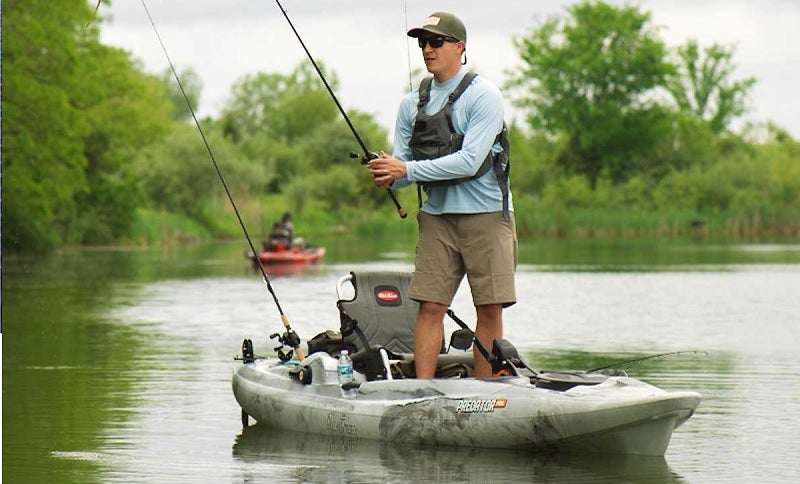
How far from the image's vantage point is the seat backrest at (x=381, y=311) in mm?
9492

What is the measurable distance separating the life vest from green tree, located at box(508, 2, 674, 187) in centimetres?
7521

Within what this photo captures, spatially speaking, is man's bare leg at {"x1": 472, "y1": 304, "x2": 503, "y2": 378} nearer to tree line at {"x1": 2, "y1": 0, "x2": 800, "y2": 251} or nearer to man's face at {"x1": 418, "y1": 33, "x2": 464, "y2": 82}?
man's face at {"x1": 418, "y1": 33, "x2": 464, "y2": 82}

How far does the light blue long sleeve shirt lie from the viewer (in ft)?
28.0

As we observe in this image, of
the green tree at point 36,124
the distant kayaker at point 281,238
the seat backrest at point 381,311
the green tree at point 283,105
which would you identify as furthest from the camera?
the green tree at point 283,105

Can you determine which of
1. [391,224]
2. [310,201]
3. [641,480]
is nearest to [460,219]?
[641,480]

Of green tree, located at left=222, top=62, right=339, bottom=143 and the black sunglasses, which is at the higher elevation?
green tree, located at left=222, top=62, right=339, bottom=143

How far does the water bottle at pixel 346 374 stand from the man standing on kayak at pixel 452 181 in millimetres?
348

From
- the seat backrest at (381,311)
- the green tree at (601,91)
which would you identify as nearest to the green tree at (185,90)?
the green tree at (601,91)

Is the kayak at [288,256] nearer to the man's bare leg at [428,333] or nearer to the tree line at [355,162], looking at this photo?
the tree line at [355,162]

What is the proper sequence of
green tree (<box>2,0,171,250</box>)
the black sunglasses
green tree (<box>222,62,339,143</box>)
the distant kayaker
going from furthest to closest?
green tree (<box>222,62,339,143</box>) → green tree (<box>2,0,171,250</box>) → the distant kayaker → the black sunglasses

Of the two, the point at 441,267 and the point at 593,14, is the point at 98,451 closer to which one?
the point at 441,267

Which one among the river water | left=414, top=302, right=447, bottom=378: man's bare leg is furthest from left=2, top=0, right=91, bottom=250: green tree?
left=414, top=302, right=447, bottom=378: man's bare leg

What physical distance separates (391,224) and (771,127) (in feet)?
160

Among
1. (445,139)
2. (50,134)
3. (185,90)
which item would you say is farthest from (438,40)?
(185,90)
